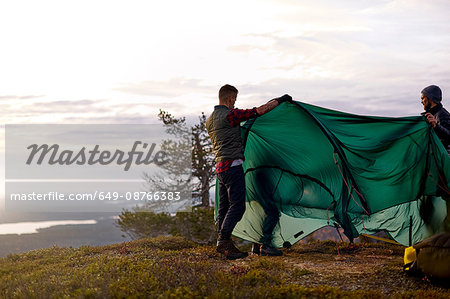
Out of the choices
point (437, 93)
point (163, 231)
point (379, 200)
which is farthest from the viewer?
point (163, 231)

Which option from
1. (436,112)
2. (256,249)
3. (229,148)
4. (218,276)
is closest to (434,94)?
(436,112)

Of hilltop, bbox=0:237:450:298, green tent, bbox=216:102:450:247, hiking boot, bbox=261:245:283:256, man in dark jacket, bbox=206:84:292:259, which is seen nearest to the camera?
hilltop, bbox=0:237:450:298

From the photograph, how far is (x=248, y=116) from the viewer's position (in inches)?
341

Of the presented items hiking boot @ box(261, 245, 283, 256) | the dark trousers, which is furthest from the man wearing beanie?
hiking boot @ box(261, 245, 283, 256)

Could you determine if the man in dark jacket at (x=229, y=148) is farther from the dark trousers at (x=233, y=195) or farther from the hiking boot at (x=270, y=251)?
the hiking boot at (x=270, y=251)

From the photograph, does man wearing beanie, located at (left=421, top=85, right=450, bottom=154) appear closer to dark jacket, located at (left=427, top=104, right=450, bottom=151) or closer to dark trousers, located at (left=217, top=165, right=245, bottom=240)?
dark jacket, located at (left=427, top=104, right=450, bottom=151)

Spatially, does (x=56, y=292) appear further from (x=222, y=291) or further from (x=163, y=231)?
(x=163, y=231)

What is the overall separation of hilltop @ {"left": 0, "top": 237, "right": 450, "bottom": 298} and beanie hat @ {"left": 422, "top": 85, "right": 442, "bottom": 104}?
10.8ft

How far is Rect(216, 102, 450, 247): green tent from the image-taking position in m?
9.45

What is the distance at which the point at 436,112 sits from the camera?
9133 mm

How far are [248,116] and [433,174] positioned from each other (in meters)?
4.05

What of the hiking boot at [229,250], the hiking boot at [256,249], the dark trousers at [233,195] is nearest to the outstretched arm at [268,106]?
the dark trousers at [233,195]

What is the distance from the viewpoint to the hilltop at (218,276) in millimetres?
6840

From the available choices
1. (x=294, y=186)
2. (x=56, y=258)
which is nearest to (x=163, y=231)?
(x=56, y=258)
